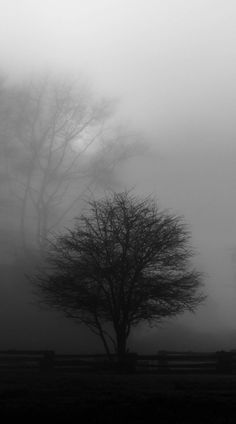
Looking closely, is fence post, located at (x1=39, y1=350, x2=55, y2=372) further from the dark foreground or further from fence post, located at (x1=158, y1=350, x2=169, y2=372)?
the dark foreground

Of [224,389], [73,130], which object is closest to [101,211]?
[224,389]

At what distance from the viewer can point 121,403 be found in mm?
15297

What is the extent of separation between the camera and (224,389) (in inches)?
771

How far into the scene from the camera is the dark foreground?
13633 millimetres

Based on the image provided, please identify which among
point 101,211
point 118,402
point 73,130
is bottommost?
point 118,402

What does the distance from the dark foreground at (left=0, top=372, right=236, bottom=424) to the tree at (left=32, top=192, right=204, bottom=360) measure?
36.7ft

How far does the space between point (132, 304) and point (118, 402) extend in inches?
→ 629

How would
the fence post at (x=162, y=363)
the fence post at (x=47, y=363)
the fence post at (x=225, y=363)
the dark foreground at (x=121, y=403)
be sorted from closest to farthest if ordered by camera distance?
the dark foreground at (x=121, y=403) < the fence post at (x=225, y=363) < the fence post at (x=162, y=363) < the fence post at (x=47, y=363)

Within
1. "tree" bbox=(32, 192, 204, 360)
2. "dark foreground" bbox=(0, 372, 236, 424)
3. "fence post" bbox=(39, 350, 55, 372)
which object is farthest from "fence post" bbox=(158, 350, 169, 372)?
"dark foreground" bbox=(0, 372, 236, 424)

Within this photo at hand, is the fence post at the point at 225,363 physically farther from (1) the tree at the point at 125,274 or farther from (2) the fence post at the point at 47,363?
(2) the fence post at the point at 47,363

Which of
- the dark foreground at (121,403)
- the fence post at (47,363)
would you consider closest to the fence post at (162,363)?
the fence post at (47,363)

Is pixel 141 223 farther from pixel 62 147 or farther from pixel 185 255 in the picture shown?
pixel 62 147

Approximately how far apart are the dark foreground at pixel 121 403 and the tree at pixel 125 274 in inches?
441

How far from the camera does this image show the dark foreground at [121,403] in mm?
13633
